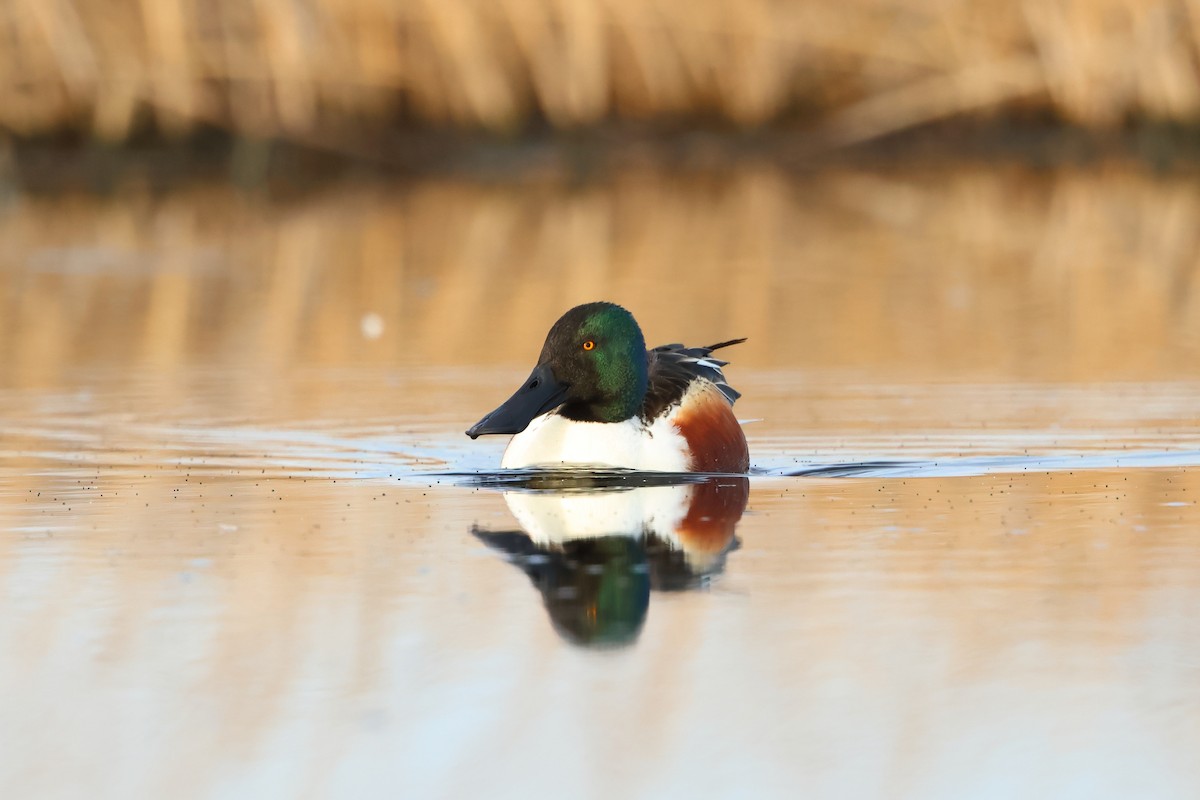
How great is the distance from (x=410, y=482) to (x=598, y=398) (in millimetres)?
622

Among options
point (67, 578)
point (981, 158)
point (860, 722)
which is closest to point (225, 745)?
point (860, 722)

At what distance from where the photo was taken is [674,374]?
21.8 ft

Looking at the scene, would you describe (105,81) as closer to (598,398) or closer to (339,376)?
(339,376)

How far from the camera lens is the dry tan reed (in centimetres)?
1830

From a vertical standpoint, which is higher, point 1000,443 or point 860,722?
point 1000,443

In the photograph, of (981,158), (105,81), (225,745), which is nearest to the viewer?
(225,745)

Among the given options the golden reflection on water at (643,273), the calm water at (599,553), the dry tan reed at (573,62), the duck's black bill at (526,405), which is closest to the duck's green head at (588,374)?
the duck's black bill at (526,405)

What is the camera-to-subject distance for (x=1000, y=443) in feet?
22.8

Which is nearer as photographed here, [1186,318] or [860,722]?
[860,722]

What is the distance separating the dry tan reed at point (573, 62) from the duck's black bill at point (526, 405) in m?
12.1

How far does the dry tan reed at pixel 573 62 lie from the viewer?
18.3m

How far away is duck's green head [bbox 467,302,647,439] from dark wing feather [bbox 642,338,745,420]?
0.16ft

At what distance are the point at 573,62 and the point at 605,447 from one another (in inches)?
544

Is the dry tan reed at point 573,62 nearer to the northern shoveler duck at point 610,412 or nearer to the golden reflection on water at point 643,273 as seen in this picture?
the golden reflection on water at point 643,273
